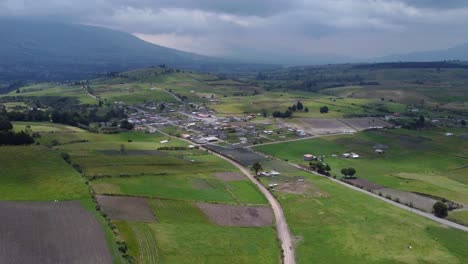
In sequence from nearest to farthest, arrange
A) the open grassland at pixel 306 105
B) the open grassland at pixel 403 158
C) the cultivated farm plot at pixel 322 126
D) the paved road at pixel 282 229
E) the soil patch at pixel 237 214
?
1. the paved road at pixel 282 229
2. the soil patch at pixel 237 214
3. the open grassland at pixel 403 158
4. the cultivated farm plot at pixel 322 126
5. the open grassland at pixel 306 105

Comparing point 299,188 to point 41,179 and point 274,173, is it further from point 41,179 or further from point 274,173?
point 41,179


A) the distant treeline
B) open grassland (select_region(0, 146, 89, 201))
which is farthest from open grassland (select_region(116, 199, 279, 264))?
the distant treeline

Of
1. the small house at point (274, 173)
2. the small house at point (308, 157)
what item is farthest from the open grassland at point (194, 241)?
the small house at point (308, 157)

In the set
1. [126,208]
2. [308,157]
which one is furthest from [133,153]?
[308,157]

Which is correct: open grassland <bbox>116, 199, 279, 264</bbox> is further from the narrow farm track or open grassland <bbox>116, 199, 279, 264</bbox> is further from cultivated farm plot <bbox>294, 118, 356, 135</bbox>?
cultivated farm plot <bbox>294, 118, 356, 135</bbox>

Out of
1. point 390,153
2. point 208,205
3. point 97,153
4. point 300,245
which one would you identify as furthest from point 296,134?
point 300,245

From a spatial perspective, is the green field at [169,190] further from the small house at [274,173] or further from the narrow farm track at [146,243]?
the small house at [274,173]
